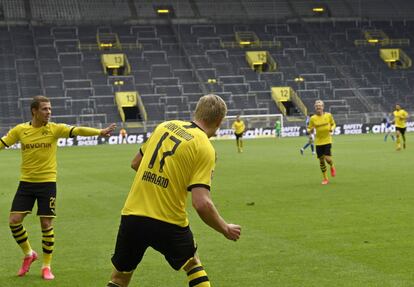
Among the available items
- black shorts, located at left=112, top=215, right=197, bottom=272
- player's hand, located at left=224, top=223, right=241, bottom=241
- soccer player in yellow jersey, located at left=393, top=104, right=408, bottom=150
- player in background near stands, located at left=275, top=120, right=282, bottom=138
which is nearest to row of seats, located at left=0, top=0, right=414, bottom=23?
player in background near stands, located at left=275, top=120, right=282, bottom=138

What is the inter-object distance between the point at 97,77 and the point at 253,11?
17.5 meters

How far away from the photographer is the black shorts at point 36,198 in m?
9.75

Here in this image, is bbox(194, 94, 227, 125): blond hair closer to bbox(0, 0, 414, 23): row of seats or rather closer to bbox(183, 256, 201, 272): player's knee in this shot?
bbox(183, 256, 201, 272): player's knee

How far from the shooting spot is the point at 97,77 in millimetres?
65500

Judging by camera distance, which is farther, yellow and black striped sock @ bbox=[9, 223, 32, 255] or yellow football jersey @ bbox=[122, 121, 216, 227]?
yellow and black striped sock @ bbox=[9, 223, 32, 255]

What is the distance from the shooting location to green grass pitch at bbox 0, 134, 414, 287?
30.8ft

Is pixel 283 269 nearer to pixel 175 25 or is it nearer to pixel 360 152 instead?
pixel 360 152

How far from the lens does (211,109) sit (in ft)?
19.8

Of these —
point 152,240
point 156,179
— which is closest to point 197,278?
point 152,240

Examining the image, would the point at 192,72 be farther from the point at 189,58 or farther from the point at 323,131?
the point at 323,131

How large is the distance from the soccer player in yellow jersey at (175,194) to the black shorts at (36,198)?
3563mm

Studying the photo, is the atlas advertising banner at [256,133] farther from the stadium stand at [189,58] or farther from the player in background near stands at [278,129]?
the stadium stand at [189,58]

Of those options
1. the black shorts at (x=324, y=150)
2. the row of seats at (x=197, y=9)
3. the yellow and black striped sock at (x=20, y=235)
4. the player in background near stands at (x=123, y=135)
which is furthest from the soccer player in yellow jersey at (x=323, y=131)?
the row of seats at (x=197, y=9)

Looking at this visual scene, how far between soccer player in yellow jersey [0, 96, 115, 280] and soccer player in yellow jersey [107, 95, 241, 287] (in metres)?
3.55
